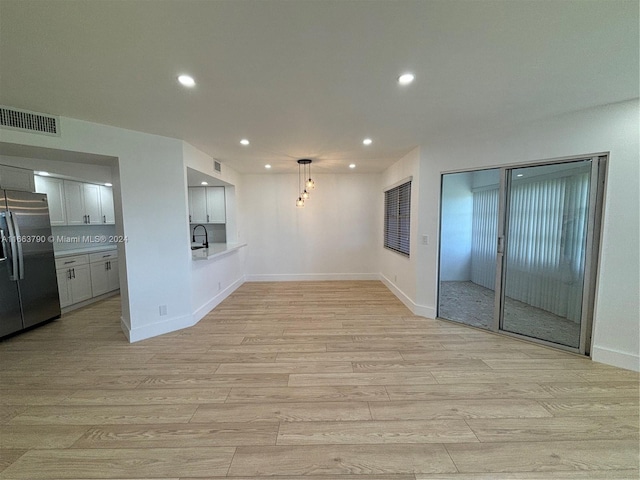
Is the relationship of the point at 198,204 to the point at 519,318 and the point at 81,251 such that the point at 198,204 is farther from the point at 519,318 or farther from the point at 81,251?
the point at 519,318

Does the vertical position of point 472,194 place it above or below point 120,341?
above

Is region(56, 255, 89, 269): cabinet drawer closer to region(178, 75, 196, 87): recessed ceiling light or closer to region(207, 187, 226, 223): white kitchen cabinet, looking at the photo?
region(207, 187, 226, 223): white kitchen cabinet

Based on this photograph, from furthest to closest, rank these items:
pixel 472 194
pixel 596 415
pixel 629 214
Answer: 1. pixel 472 194
2. pixel 629 214
3. pixel 596 415

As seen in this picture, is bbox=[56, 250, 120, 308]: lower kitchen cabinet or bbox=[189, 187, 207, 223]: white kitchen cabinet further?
bbox=[189, 187, 207, 223]: white kitchen cabinet

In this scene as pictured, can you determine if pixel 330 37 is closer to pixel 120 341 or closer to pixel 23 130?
pixel 23 130

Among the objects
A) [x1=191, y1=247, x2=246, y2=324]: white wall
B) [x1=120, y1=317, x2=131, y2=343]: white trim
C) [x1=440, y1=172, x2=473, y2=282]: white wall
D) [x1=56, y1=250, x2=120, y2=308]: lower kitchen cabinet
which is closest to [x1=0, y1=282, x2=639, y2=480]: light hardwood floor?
[x1=120, y1=317, x2=131, y2=343]: white trim

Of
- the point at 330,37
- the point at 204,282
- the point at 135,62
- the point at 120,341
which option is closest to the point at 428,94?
the point at 330,37

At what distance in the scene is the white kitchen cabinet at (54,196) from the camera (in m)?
3.95

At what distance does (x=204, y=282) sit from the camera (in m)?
3.88

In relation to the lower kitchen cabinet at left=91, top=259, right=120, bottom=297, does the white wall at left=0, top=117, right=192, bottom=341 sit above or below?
above

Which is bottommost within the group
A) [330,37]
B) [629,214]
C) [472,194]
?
[629,214]

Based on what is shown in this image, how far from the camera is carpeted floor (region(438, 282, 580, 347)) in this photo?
283 centimetres

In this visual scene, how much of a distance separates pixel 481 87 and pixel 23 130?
4.43 metres

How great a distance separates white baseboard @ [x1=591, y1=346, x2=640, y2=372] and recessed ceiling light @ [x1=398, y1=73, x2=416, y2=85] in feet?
11.2
